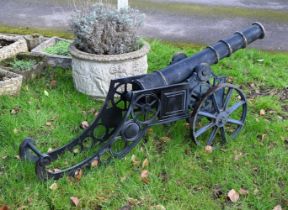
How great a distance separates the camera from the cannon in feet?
12.3

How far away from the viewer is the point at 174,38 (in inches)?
277

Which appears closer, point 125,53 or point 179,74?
point 179,74

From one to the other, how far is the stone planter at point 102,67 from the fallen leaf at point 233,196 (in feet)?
5.79

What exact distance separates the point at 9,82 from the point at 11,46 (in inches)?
36.2

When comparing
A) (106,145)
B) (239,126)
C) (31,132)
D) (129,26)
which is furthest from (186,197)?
(129,26)

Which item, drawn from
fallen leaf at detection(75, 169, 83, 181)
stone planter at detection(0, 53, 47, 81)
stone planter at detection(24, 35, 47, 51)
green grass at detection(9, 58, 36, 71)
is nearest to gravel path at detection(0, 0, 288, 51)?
stone planter at detection(24, 35, 47, 51)

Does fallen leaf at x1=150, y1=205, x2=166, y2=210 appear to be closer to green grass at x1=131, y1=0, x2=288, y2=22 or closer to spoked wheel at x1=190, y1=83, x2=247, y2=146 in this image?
spoked wheel at x1=190, y1=83, x2=247, y2=146

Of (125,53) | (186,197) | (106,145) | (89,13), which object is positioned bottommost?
(186,197)

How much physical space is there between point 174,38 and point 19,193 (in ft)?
13.4

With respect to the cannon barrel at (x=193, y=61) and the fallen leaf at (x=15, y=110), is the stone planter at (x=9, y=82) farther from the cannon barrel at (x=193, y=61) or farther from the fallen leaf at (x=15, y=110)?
the cannon barrel at (x=193, y=61)

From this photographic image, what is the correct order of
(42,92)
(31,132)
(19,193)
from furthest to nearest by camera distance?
(42,92) → (31,132) → (19,193)

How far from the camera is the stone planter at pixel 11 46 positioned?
224 inches

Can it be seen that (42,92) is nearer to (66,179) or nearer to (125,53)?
(125,53)

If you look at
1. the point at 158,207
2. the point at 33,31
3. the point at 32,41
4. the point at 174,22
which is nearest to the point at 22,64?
the point at 32,41
